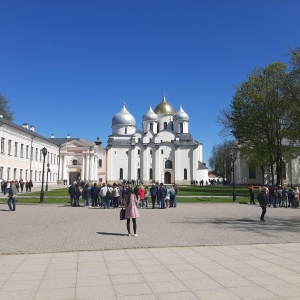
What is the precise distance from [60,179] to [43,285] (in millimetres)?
63051

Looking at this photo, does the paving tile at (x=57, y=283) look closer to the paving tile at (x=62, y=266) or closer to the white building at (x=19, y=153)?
the paving tile at (x=62, y=266)

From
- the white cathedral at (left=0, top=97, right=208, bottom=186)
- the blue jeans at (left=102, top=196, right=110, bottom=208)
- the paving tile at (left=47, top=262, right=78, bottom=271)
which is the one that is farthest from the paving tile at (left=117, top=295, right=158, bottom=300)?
the white cathedral at (left=0, top=97, right=208, bottom=186)

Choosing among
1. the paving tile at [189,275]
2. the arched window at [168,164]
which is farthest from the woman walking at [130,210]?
the arched window at [168,164]

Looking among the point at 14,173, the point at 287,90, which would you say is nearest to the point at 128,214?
the point at 287,90

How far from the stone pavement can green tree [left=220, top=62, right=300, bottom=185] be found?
82.3 feet

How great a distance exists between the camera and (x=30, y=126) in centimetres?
6381

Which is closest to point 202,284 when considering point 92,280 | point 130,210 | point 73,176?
point 92,280

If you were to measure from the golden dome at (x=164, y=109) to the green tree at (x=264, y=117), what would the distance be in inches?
1899

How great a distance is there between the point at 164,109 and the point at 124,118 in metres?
10.9

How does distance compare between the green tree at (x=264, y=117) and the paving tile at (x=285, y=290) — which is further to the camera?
the green tree at (x=264, y=117)

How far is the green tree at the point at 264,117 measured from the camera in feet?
115

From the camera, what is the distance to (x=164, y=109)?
286 feet

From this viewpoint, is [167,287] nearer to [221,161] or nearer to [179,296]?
[179,296]

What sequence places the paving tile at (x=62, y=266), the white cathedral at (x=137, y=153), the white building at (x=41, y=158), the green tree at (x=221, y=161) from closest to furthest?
the paving tile at (x=62, y=266), the white building at (x=41, y=158), the white cathedral at (x=137, y=153), the green tree at (x=221, y=161)
